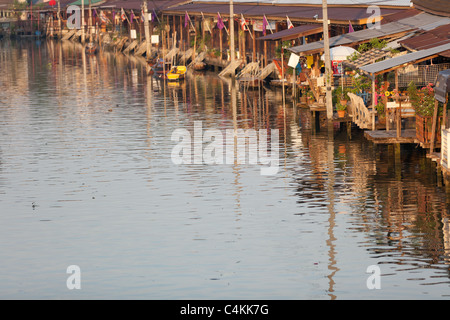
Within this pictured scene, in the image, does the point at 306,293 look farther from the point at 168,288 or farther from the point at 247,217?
the point at 247,217

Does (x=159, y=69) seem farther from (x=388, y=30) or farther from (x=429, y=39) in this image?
(x=429, y=39)

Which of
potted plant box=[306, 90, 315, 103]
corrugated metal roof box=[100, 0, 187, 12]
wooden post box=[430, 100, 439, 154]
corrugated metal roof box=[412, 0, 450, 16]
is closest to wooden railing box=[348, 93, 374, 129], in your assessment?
wooden post box=[430, 100, 439, 154]

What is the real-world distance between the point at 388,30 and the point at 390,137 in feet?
48.9

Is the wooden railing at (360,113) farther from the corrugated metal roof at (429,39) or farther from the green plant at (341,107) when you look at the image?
the corrugated metal roof at (429,39)

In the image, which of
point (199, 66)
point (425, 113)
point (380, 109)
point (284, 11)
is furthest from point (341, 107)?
point (199, 66)

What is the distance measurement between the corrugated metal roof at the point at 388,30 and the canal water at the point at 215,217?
13.3 feet

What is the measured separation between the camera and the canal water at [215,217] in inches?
886

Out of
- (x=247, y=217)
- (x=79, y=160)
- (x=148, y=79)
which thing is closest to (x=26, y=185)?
(x=79, y=160)

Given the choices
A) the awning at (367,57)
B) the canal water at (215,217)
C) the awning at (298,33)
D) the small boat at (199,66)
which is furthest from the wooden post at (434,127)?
the small boat at (199,66)

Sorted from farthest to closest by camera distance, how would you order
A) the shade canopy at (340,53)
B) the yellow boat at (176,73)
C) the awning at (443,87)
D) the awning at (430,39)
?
the yellow boat at (176,73) < the shade canopy at (340,53) < the awning at (430,39) < the awning at (443,87)

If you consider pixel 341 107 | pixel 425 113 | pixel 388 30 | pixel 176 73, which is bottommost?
pixel 341 107

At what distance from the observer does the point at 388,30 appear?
51312mm

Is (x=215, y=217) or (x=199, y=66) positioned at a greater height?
(x=199, y=66)

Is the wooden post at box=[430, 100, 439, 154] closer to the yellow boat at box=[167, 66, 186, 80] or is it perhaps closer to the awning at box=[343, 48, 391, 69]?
the awning at box=[343, 48, 391, 69]
